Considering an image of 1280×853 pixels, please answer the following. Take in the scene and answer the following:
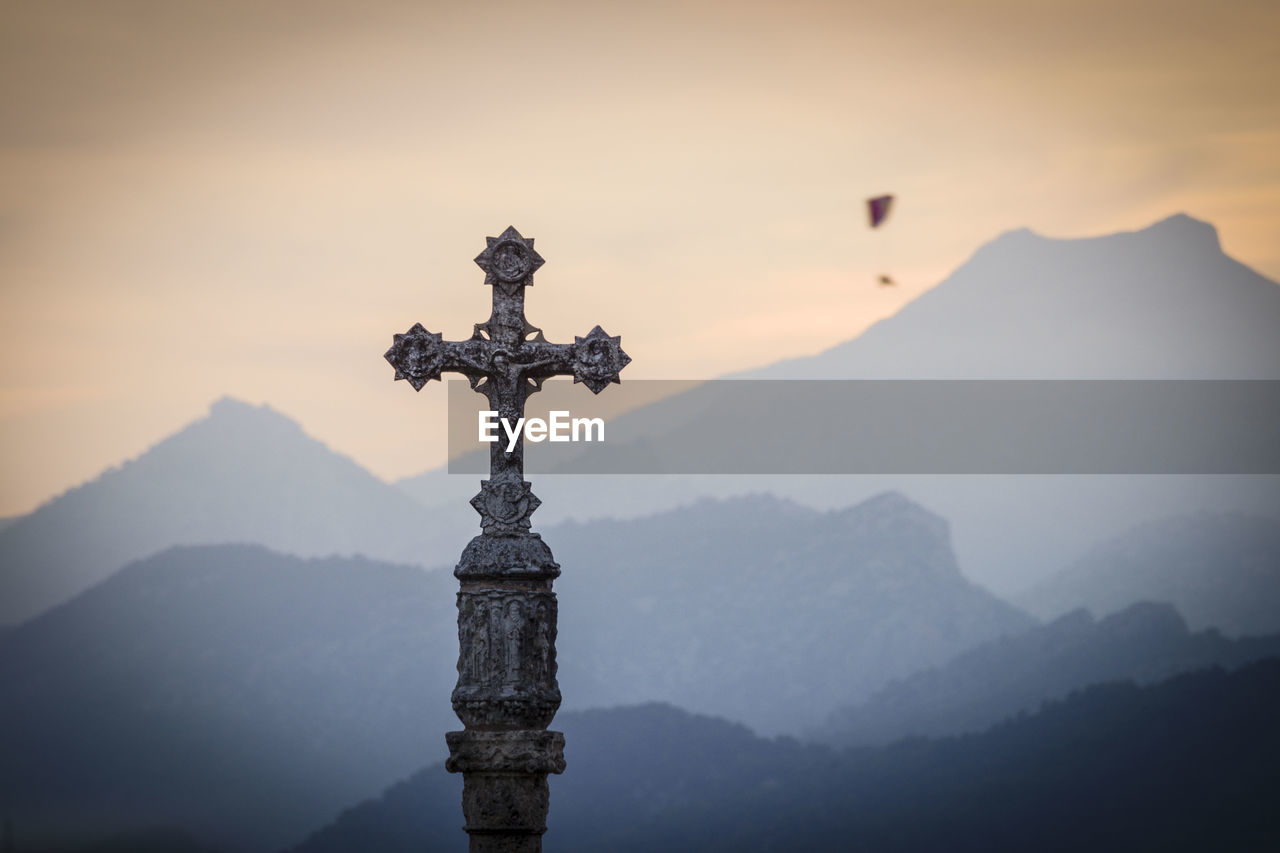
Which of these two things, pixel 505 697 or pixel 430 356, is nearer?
pixel 505 697

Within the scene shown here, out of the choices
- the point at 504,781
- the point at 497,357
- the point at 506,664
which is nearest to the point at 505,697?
the point at 506,664

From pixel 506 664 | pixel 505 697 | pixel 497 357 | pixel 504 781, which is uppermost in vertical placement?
pixel 497 357

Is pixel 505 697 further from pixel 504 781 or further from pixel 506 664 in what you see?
pixel 504 781

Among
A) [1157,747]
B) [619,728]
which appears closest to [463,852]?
[619,728]

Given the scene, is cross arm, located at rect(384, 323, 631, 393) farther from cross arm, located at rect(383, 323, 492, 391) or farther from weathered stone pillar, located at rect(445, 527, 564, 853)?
weathered stone pillar, located at rect(445, 527, 564, 853)

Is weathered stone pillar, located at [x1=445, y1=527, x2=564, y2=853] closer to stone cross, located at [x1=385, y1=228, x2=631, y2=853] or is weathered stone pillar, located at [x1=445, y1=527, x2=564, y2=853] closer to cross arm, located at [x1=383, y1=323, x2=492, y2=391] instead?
stone cross, located at [x1=385, y1=228, x2=631, y2=853]

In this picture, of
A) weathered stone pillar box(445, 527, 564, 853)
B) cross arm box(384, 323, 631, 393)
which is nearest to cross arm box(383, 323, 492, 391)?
cross arm box(384, 323, 631, 393)

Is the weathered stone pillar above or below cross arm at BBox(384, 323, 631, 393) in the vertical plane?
below

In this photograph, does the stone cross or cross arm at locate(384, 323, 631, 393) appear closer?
the stone cross

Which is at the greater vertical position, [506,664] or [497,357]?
[497,357]

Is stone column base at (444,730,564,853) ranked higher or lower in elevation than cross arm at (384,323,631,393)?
lower

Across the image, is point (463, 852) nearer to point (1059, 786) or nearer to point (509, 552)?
point (1059, 786)

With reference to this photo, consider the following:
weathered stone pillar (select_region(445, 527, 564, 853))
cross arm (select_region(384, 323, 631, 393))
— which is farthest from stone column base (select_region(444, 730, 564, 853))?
cross arm (select_region(384, 323, 631, 393))
